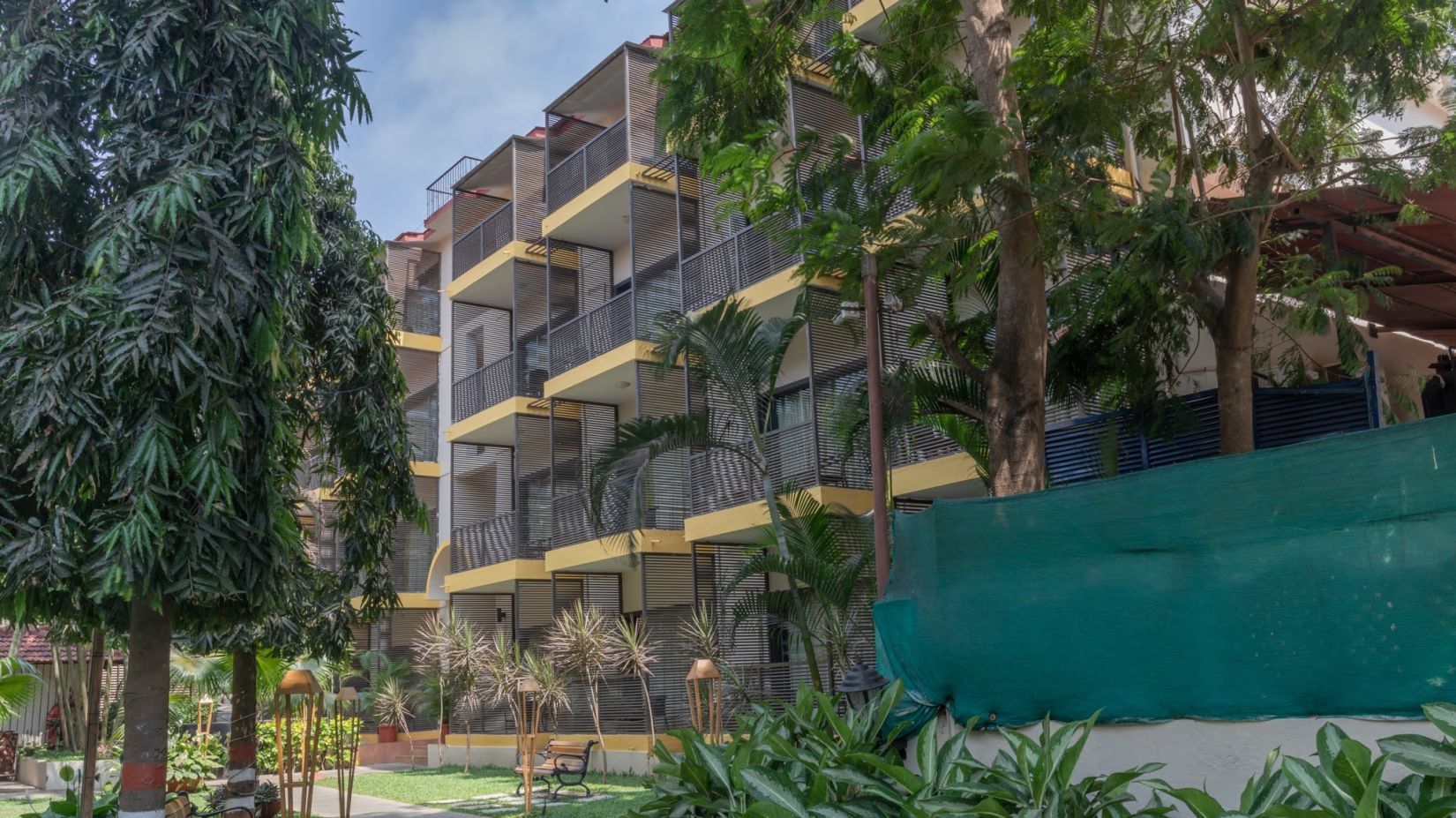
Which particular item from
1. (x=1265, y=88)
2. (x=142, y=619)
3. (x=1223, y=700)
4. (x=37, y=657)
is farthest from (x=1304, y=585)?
(x=37, y=657)

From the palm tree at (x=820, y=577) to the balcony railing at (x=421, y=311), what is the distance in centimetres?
2111

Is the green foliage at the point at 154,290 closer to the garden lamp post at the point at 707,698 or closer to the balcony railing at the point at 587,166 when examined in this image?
the garden lamp post at the point at 707,698

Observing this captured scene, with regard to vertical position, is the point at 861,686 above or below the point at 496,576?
below

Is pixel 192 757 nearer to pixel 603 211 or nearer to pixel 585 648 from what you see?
pixel 585 648

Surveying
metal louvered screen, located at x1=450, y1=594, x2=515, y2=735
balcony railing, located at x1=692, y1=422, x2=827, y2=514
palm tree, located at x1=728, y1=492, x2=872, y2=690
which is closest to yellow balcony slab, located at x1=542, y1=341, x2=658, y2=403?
balcony railing, located at x1=692, y1=422, x2=827, y2=514

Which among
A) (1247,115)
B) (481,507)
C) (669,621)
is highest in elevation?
(1247,115)

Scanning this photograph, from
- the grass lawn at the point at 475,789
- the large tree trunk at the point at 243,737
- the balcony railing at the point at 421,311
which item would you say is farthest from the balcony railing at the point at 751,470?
the balcony railing at the point at 421,311

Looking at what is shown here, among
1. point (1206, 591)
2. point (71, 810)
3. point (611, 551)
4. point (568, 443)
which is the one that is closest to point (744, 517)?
point (611, 551)

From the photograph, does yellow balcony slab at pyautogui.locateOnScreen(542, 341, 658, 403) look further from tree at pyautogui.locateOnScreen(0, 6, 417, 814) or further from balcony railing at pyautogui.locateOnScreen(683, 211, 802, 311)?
tree at pyautogui.locateOnScreen(0, 6, 417, 814)

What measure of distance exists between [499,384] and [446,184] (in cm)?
703

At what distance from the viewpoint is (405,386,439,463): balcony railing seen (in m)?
31.9

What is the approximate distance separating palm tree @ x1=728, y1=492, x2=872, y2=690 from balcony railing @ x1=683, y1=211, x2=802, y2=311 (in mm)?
5927

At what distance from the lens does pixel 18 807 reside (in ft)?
59.5

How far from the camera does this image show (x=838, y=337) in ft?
63.0
